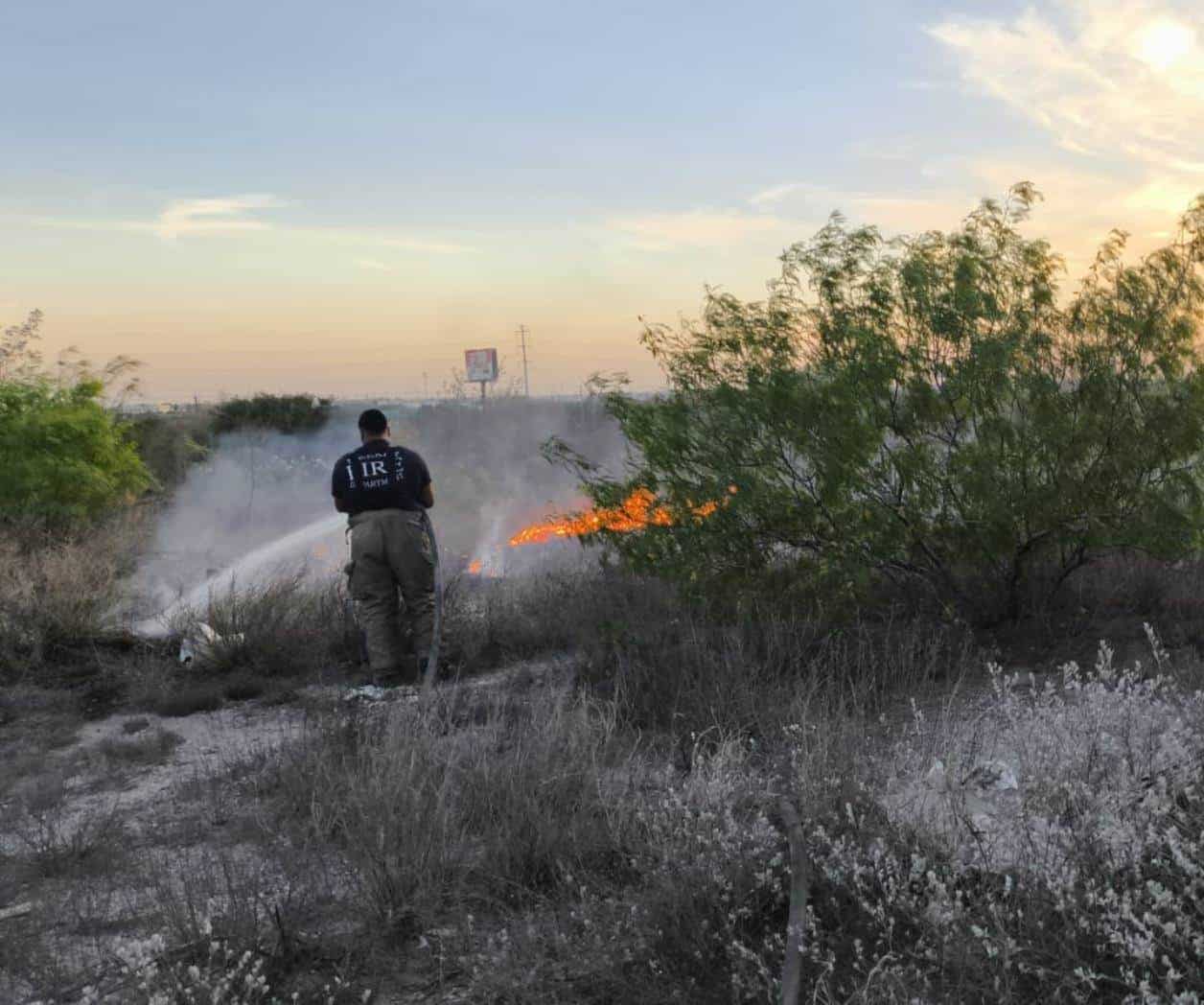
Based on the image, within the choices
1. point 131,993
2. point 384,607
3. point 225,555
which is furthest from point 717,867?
point 225,555

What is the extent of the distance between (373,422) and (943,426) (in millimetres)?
4205

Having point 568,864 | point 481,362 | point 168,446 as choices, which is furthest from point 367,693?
point 481,362

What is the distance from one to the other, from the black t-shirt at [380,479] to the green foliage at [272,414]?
81.7 ft

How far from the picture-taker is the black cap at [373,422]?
8812 mm

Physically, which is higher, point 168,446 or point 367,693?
point 168,446

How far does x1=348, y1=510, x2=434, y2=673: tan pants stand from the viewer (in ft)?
29.0

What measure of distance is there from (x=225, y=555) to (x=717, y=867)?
53.2ft

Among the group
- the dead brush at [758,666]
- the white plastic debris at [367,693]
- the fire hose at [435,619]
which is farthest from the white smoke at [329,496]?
the dead brush at [758,666]

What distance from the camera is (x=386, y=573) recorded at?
8961 mm

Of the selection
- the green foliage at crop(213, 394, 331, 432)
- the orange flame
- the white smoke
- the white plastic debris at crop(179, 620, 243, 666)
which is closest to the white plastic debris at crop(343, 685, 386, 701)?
the white plastic debris at crop(179, 620, 243, 666)

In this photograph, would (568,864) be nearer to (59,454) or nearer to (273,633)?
(273,633)

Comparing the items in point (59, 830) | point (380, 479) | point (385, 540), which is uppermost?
point (380, 479)

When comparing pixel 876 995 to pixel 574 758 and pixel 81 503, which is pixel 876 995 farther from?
pixel 81 503

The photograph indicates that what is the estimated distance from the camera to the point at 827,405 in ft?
25.8
